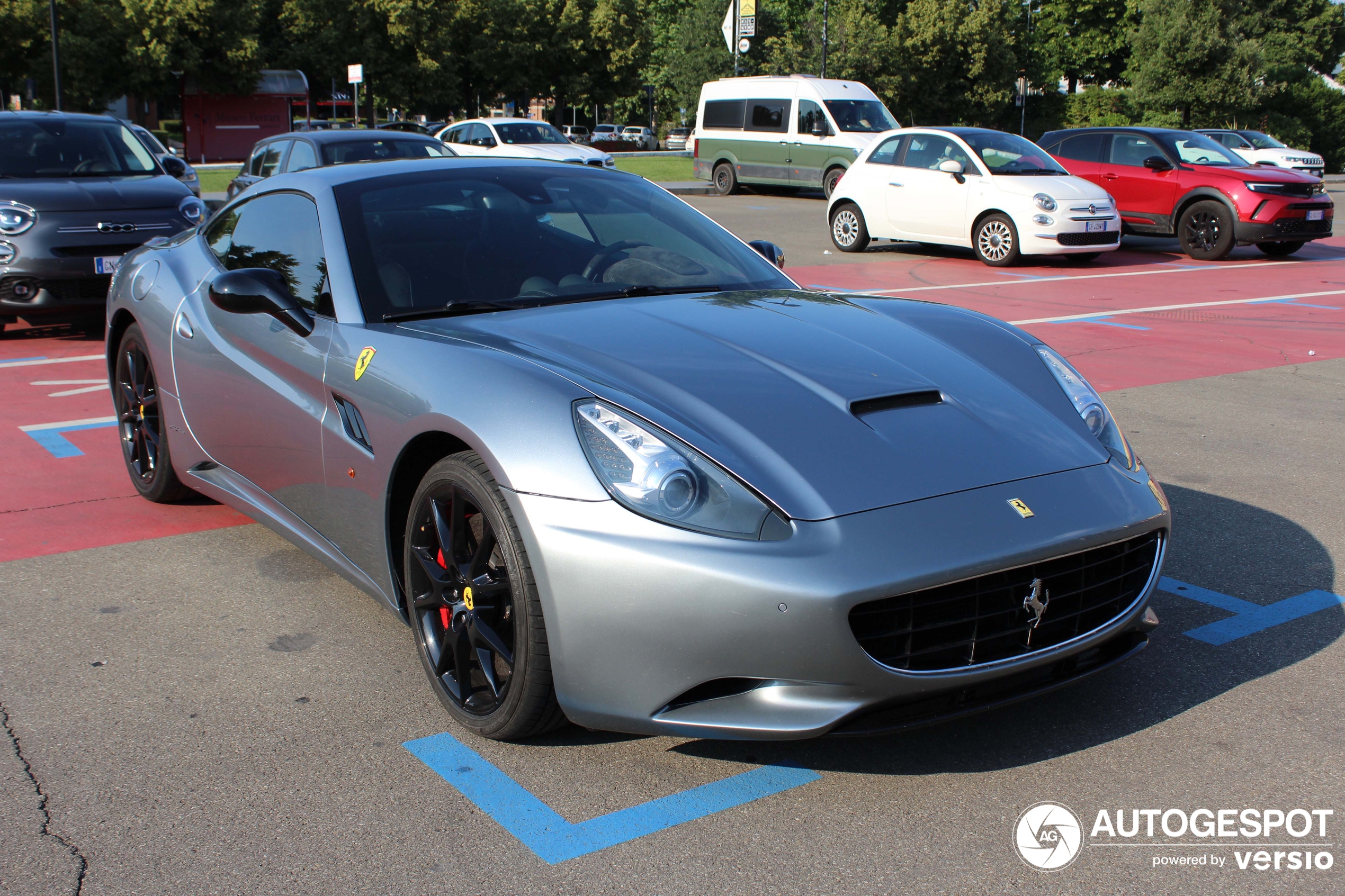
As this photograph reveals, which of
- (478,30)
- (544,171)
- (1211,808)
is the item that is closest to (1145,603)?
(1211,808)

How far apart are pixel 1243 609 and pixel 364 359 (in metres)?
2.83

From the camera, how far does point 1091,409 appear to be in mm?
3275

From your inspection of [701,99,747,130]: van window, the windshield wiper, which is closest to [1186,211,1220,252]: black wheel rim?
[701,99,747,130]: van window

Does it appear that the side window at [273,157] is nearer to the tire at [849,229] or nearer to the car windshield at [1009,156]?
the tire at [849,229]

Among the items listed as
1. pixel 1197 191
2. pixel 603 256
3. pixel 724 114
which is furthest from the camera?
pixel 724 114

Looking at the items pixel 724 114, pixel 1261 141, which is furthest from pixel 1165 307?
pixel 1261 141

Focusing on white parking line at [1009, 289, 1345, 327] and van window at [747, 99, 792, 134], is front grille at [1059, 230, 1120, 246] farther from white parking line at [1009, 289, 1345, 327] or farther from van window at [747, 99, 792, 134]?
van window at [747, 99, 792, 134]

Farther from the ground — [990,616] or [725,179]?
[725,179]

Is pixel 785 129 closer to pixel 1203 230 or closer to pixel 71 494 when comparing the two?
pixel 1203 230

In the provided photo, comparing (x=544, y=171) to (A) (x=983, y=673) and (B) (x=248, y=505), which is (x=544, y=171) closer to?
(B) (x=248, y=505)

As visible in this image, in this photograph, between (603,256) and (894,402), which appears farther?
(603,256)

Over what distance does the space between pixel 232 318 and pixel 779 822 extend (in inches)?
102

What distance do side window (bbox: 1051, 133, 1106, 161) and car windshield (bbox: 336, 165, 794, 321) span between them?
45.6 feet

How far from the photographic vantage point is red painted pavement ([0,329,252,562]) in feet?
15.0
